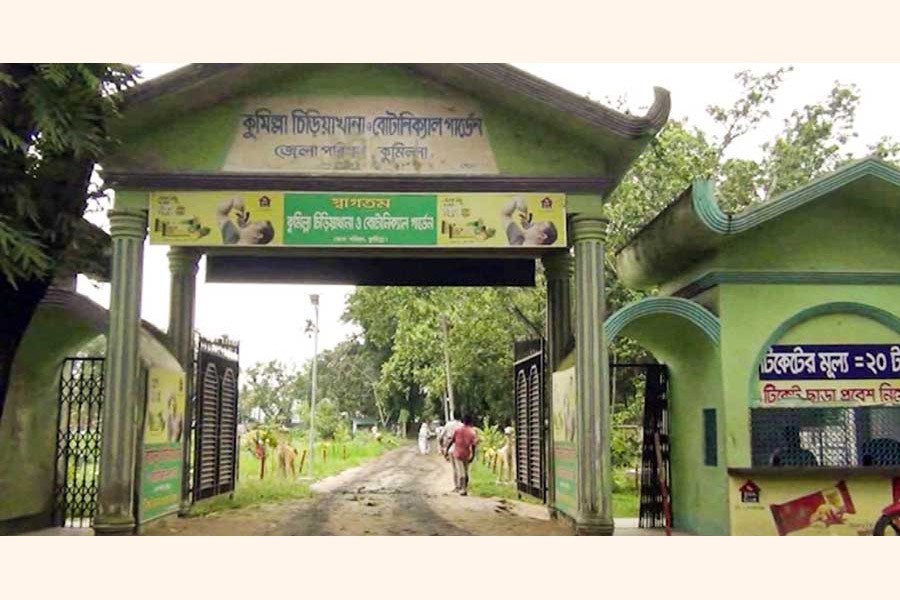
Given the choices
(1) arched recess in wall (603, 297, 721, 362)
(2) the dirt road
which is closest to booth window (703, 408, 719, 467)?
(1) arched recess in wall (603, 297, 721, 362)

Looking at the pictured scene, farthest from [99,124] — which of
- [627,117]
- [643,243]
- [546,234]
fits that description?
[643,243]

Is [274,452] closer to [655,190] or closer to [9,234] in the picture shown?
[655,190]

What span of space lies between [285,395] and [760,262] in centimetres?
5703

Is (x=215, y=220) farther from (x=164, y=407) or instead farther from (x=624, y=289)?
(x=624, y=289)

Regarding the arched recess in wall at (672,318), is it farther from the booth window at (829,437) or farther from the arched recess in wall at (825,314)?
the booth window at (829,437)

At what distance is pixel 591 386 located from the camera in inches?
413

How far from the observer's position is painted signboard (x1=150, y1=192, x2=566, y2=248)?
10516 mm

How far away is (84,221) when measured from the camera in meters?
9.82

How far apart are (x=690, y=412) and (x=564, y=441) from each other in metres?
1.79

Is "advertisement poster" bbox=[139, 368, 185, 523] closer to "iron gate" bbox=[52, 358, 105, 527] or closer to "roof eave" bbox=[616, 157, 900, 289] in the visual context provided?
"iron gate" bbox=[52, 358, 105, 527]

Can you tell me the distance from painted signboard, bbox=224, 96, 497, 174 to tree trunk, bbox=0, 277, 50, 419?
8.57ft

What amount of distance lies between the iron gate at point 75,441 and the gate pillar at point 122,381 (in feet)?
6.35

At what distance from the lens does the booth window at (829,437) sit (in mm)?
10711

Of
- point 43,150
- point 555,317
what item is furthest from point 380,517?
point 43,150
